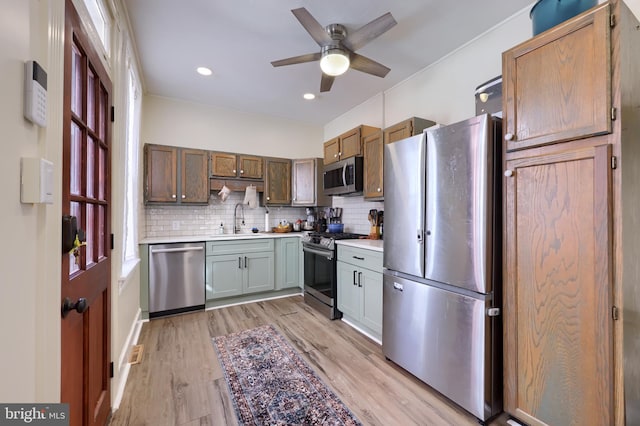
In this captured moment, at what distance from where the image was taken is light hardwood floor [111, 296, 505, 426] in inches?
67.7

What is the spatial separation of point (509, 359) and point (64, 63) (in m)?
2.60

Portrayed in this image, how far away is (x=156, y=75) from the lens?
315cm

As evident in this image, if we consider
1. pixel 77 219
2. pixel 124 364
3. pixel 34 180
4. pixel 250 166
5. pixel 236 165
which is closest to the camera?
pixel 34 180

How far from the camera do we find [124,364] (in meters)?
2.11

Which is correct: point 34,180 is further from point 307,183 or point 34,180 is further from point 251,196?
point 307,183

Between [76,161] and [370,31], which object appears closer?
[76,161]

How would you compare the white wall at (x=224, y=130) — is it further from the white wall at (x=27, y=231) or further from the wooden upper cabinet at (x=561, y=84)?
the wooden upper cabinet at (x=561, y=84)

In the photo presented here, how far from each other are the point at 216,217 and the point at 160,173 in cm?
98


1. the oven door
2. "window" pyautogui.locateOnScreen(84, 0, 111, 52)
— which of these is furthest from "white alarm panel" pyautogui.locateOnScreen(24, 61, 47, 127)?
the oven door

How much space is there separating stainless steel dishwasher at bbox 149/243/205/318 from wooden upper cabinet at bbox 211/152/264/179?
113 cm

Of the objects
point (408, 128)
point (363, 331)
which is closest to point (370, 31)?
point (408, 128)

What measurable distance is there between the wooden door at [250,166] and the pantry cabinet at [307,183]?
54cm

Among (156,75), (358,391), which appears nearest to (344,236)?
(358,391)

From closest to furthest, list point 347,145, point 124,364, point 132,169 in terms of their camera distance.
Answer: point 124,364, point 132,169, point 347,145
